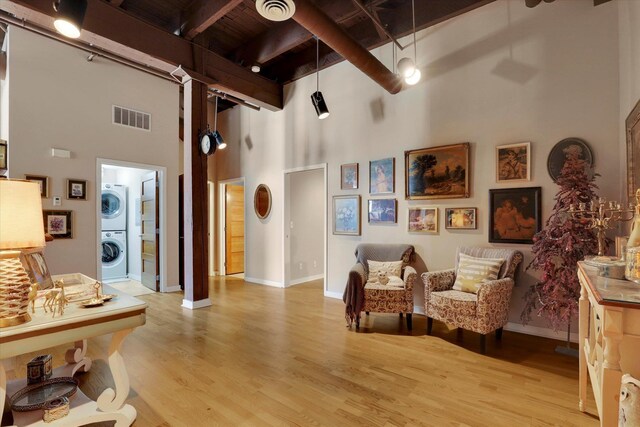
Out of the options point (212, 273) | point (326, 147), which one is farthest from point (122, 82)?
point (212, 273)

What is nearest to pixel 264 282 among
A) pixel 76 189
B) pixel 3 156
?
pixel 76 189

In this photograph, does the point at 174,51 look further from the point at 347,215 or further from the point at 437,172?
the point at 437,172

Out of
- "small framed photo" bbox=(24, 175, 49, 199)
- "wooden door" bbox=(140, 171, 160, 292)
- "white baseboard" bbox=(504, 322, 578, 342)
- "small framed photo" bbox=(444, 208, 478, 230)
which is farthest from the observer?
"wooden door" bbox=(140, 171, 160, 292)

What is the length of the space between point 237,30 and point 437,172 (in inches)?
136

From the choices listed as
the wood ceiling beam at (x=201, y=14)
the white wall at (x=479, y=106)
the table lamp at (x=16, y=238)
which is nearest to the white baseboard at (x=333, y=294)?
the white wall at (x=479, y=106)

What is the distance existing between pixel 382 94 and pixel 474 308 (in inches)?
118

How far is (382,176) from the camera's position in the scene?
4.41 meters

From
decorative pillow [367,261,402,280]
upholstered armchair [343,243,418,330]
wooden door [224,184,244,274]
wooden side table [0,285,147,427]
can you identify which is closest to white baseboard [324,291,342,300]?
decorative pillow [367,261,402,280]

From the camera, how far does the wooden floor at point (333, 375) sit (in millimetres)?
1999

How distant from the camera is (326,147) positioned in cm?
500

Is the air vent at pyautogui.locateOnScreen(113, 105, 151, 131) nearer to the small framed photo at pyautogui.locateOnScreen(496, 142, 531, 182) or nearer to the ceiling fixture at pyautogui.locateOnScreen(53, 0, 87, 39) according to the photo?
the ceiling fixture at pyautogui.locateOnScreen(53, 0, 87, 39)

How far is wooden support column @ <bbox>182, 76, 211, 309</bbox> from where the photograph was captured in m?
4.34

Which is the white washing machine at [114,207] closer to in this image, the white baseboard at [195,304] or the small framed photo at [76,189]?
the small framed photo at [76,189]

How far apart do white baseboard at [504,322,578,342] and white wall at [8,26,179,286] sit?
5515 millimetres
